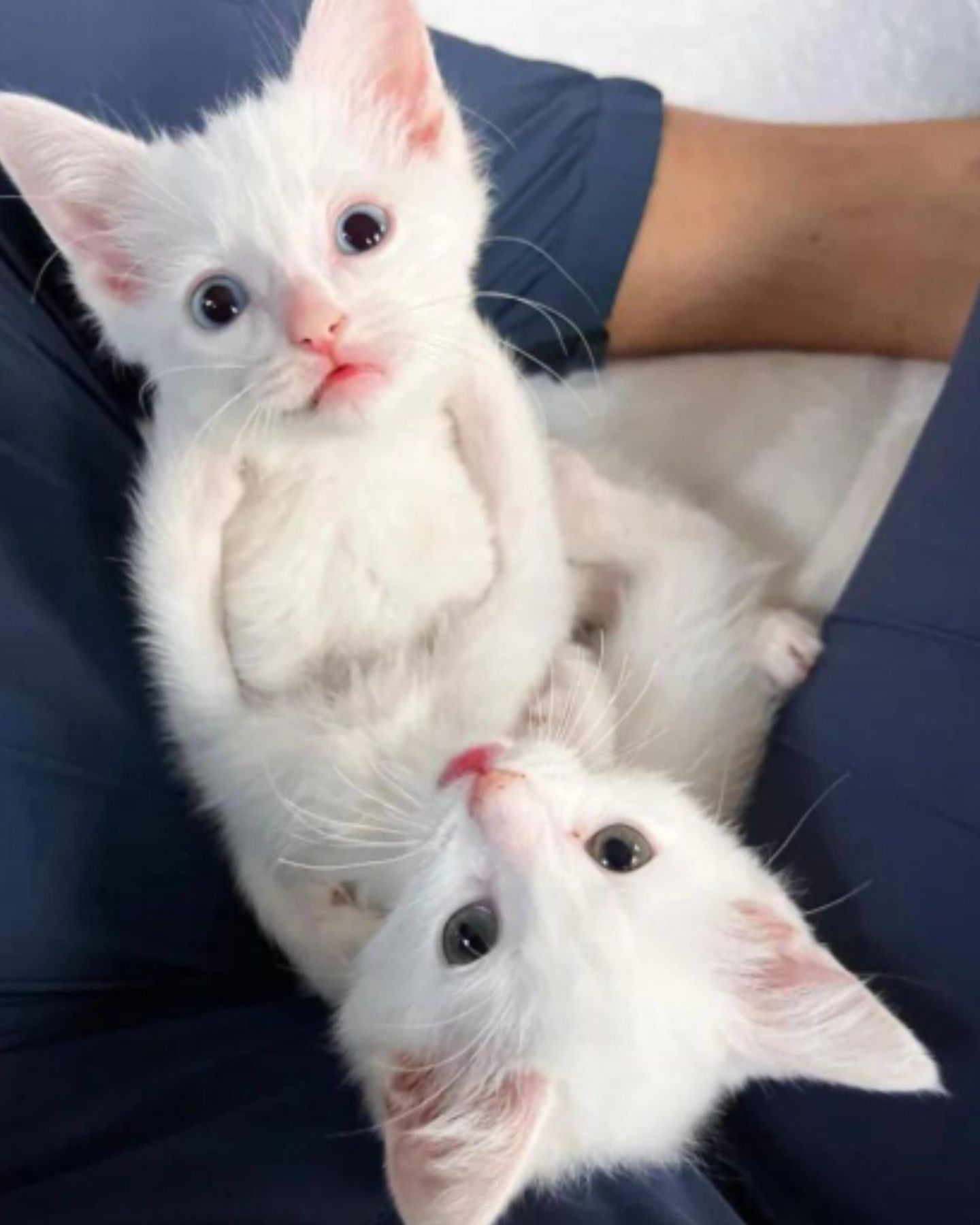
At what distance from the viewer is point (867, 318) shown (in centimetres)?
113

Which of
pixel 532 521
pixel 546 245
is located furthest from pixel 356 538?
pixel 546 245

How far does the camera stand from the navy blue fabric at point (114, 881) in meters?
0.69

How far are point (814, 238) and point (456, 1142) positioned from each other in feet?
2.78

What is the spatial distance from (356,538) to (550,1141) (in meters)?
0.41

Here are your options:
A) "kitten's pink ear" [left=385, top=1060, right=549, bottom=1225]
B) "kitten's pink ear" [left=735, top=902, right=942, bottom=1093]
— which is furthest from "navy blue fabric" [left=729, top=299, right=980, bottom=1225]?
"kitten's pink ear" [left=385, top=1060, right=549, bottom=1225]

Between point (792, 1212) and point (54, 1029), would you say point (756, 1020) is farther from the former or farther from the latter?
point (54, 1029)

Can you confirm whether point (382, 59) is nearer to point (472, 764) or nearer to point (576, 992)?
point (472, 764)

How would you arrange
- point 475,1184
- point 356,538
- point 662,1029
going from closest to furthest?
point 475,1184
point 662,1029
point 356,538

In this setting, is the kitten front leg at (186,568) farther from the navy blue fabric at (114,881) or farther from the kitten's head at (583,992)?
the kitten's head at (583,992)

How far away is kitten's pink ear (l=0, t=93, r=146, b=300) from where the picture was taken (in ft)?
2.50

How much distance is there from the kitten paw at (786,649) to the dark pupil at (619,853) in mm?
229

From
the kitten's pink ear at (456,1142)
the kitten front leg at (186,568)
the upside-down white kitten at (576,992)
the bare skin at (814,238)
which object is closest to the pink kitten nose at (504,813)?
the upside-down white kitten at (576,992)

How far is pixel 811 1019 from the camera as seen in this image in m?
0.69

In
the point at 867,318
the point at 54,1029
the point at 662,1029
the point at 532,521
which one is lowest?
the point at 54,1029
